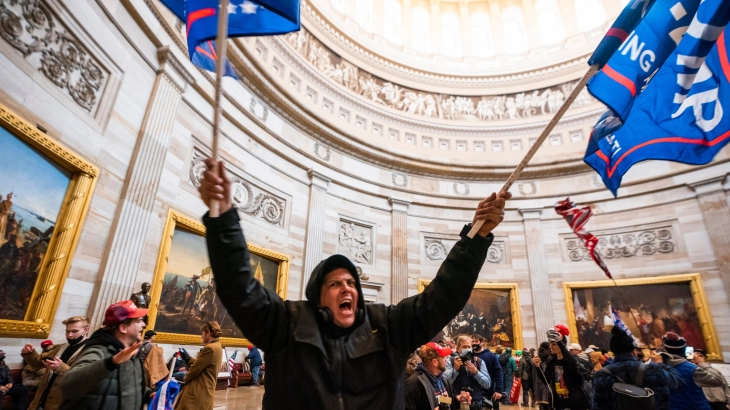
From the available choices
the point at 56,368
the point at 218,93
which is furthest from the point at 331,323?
the point at 56,368

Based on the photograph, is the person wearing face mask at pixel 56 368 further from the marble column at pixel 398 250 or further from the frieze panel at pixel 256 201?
the marble column at pixel 398 250

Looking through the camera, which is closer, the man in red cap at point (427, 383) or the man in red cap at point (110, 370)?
the man in red cap at point (110, 370)

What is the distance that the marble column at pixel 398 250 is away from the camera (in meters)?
14.2

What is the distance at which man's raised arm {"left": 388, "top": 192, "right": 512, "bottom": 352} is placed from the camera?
1428 millimetres

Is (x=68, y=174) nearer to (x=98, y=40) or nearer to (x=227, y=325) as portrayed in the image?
(x=98, y=40)

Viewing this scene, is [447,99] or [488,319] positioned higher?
[447,99]

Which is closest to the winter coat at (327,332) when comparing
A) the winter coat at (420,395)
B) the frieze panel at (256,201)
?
the winter coat at (420,395)

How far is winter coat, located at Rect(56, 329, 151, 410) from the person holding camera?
370cm

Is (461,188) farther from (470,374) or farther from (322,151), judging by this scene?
(470,374)

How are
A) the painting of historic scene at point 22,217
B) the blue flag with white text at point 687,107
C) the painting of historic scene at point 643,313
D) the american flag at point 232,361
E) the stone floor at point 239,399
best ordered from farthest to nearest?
1. the painting of historic scene at point 643,313
2. the american flag at point 232,361
3. the stone floor at point 239,399
4. the painting of historic scene at point 22,217
5. the blue flag with white text at point 687,107

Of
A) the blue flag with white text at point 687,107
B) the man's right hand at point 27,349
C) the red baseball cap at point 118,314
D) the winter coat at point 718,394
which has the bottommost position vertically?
the winter coat at point 718,394

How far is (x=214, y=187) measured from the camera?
4.33 ft

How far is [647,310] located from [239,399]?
13.6 metres

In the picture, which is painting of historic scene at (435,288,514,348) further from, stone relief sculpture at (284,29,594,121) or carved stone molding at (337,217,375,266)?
stone relief sculpture at (284,29,594,121)
